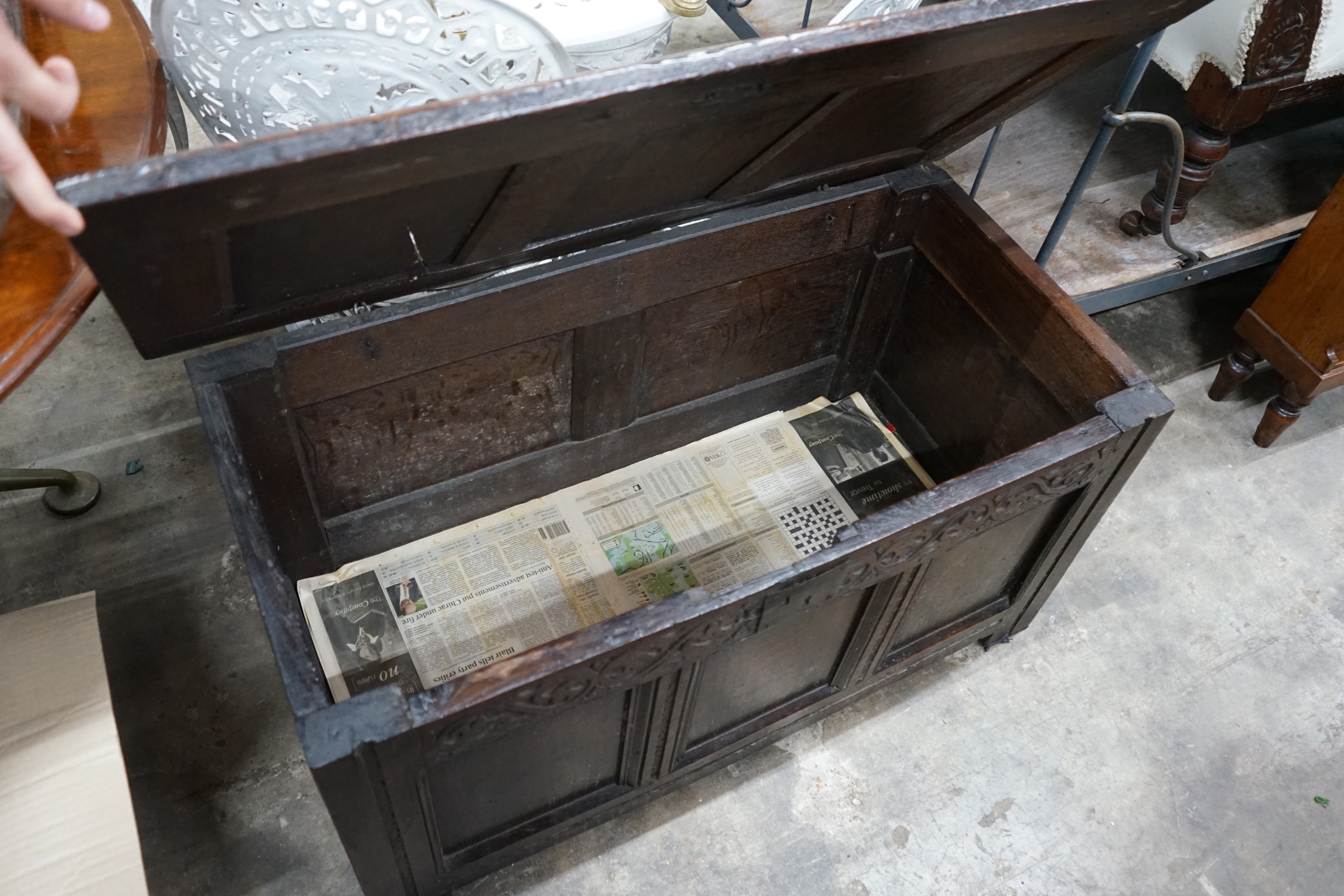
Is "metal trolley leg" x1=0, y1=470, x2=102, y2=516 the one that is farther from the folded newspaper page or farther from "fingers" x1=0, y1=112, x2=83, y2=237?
"fingers" x1=0, y1=112, x2=83, y2=237

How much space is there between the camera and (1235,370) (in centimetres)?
212

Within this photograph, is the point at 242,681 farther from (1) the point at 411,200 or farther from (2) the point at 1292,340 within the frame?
(2) the point at 1292,340

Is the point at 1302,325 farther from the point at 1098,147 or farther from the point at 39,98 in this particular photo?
the point at 39,98

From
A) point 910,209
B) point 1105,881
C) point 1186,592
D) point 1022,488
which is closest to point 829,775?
point 1105,881

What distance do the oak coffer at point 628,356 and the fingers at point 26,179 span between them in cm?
3

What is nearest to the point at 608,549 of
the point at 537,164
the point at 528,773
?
the point at 528,773

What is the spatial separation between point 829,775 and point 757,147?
105 centimetres

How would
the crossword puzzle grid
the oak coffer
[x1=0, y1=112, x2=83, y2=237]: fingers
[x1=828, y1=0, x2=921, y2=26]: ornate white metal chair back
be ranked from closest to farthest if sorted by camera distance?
1. [x1=0, y1=112, x2=83, y2=237]: fingers
2. the oak coffer
3. [x1=828, y1=0, x2=921, y2=26]: ornate white metal chair back
4. the crossword puzzle grid

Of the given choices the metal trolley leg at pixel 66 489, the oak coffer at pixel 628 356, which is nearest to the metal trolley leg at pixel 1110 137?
the oak coffer at pixel 628 356

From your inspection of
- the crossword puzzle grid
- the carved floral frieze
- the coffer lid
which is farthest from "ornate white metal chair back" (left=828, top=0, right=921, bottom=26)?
the crossword puzzle grid

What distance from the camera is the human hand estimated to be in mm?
743

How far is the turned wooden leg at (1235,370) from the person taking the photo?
210 cm

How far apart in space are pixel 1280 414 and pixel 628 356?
146 centimetres

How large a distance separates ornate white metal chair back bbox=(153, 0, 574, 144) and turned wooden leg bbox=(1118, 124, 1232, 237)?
1.28 meters
